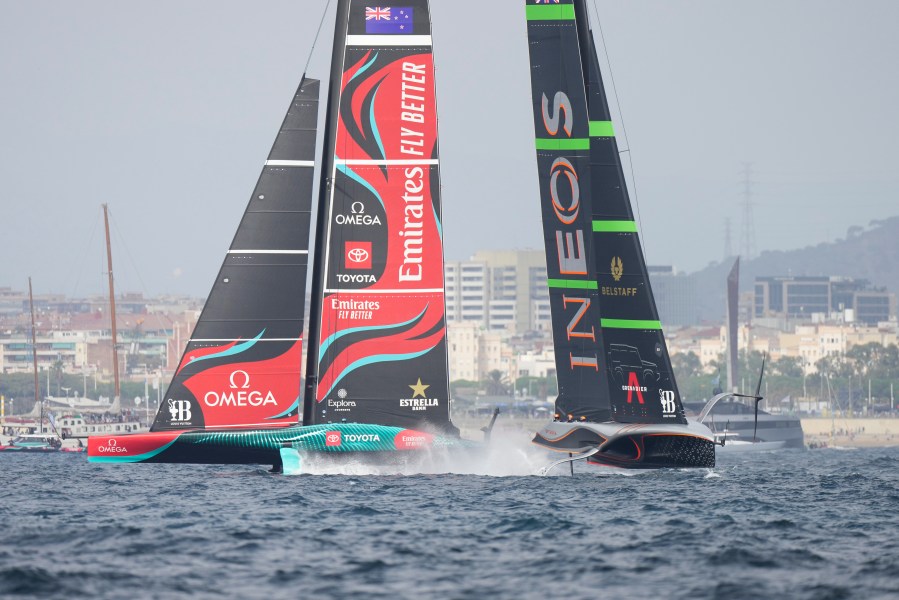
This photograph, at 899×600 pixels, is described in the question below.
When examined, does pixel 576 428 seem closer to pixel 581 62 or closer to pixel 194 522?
pixel 581 62

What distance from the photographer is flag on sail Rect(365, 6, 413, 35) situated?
2712cm

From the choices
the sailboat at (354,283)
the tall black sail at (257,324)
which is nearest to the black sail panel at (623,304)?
the sailboat at (354,283)

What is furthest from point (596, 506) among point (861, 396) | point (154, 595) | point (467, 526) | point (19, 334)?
point (19, 334)

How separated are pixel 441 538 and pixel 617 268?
39.2 ft

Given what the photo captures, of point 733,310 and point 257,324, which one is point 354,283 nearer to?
point 257,324

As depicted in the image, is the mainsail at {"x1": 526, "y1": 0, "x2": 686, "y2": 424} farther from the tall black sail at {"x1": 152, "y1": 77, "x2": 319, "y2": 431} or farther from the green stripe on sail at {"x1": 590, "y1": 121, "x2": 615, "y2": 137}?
the tall black sail at {"x1": 152, "y1": 77, "x2": 319, "y2": 431}

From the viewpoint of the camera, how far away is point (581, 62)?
96.0 ft

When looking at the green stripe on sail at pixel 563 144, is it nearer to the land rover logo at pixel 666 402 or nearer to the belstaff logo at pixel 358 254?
the belstaff logo at pixel 358 254

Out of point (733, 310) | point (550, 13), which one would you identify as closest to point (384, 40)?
point (550, 13)

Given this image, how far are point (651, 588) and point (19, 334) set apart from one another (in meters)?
191

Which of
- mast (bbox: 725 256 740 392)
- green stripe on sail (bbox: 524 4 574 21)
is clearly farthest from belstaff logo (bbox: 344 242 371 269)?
mast (bbox: 725 256 740 392)

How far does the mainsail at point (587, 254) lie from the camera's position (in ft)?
94.8

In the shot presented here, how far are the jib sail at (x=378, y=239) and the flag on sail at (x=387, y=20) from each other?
0.08 feet

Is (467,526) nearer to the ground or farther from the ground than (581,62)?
nearer to the ground
